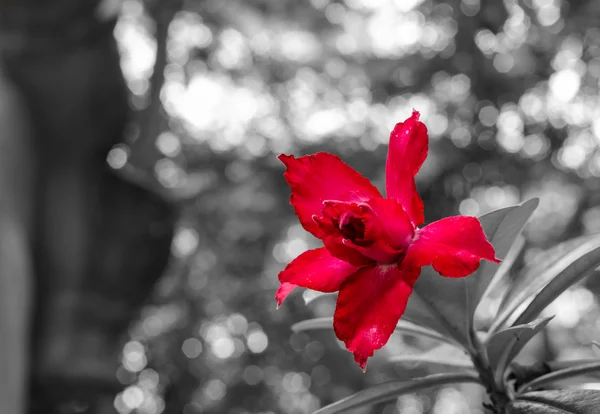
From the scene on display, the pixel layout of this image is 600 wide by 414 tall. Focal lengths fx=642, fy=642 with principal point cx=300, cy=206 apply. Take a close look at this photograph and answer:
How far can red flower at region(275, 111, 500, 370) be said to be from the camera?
30cm

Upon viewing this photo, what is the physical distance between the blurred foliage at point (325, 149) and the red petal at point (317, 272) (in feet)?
6.65

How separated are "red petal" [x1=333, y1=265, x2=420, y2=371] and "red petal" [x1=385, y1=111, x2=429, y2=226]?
1.6 inches

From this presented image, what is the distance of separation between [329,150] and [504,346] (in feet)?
7.33

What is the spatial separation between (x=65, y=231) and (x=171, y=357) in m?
1.53

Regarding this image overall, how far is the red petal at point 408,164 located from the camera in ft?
1.09

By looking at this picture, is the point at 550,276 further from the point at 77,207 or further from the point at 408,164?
the point at 77,207

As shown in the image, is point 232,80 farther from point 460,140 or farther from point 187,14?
point 460,140

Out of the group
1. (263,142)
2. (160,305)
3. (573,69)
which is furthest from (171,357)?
(573,69)

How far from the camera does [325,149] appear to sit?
2.63 m

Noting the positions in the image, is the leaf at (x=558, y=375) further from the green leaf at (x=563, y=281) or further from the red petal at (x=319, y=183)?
the red petal at (x=319, y=183)

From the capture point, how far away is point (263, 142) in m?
3.13

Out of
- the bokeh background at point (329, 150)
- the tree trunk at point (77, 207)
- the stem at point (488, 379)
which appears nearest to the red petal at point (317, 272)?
the stem at point (488, 379)

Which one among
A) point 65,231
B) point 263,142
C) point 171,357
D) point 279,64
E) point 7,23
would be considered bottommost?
point 171,357

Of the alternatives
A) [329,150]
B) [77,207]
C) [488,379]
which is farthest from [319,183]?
[329,150]
